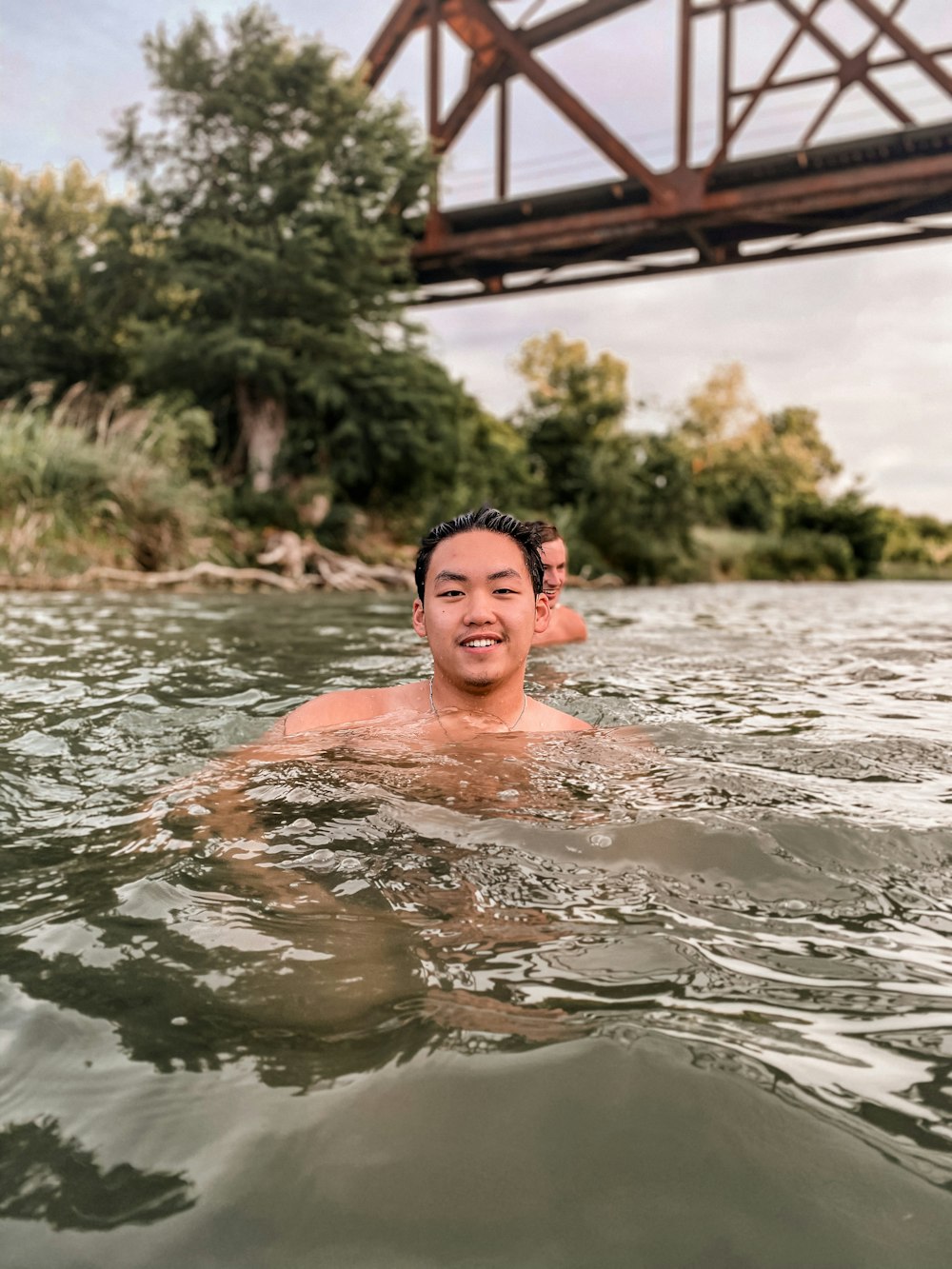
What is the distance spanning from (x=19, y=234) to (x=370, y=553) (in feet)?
46.3

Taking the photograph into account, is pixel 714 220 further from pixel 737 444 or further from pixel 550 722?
pixel 737 444

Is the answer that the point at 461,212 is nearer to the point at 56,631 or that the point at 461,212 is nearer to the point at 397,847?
the point at 56,631

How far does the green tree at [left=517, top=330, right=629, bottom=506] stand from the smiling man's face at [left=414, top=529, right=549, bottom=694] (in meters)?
20.6

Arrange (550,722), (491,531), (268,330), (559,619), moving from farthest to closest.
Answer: (268,330) → (559,619) → (550,722) → (491,531)

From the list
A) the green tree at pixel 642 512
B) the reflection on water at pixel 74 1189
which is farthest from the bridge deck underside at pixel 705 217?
the reflection on water at pixel 74 1189

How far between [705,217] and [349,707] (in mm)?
17216

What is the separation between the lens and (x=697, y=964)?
66.1 inches

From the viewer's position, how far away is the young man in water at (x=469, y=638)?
310 cm

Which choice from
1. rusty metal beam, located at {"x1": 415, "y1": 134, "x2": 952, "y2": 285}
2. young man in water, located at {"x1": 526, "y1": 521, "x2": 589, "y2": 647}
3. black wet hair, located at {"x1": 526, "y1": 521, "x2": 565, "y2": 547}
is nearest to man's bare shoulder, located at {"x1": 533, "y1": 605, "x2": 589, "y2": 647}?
young man in water, located at {"x1": 526, "y1": 521, "x2": 589, "y2": 647}

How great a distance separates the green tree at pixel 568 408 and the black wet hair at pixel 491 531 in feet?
67.1

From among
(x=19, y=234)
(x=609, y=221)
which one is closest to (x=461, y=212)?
(x=609, y=221)

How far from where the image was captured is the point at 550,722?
3.52 m

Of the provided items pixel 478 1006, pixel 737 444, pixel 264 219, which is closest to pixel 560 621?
pixel 478 1006

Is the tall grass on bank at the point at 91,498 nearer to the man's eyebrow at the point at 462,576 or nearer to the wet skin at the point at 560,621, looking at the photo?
the wet skin at the point at 560,621
